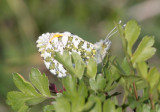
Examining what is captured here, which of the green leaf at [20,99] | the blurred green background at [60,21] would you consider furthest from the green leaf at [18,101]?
the blurred green background at [60,21]

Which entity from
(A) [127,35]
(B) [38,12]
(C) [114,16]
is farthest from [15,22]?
(A) [127,35]

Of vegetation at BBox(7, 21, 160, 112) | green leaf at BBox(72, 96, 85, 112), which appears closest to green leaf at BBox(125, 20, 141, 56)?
vegetation at BBox(7, 21, 160, 112)

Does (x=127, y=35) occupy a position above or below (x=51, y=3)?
below

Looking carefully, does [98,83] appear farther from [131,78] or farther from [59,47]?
[59,47]

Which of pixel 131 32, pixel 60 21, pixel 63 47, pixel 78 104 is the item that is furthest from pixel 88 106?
pixel 60 21

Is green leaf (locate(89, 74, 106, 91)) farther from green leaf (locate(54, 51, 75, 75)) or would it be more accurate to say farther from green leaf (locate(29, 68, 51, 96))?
green leaf (locate(29, 68, 51, 96))

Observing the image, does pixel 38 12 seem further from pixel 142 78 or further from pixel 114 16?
pixel 142 78
